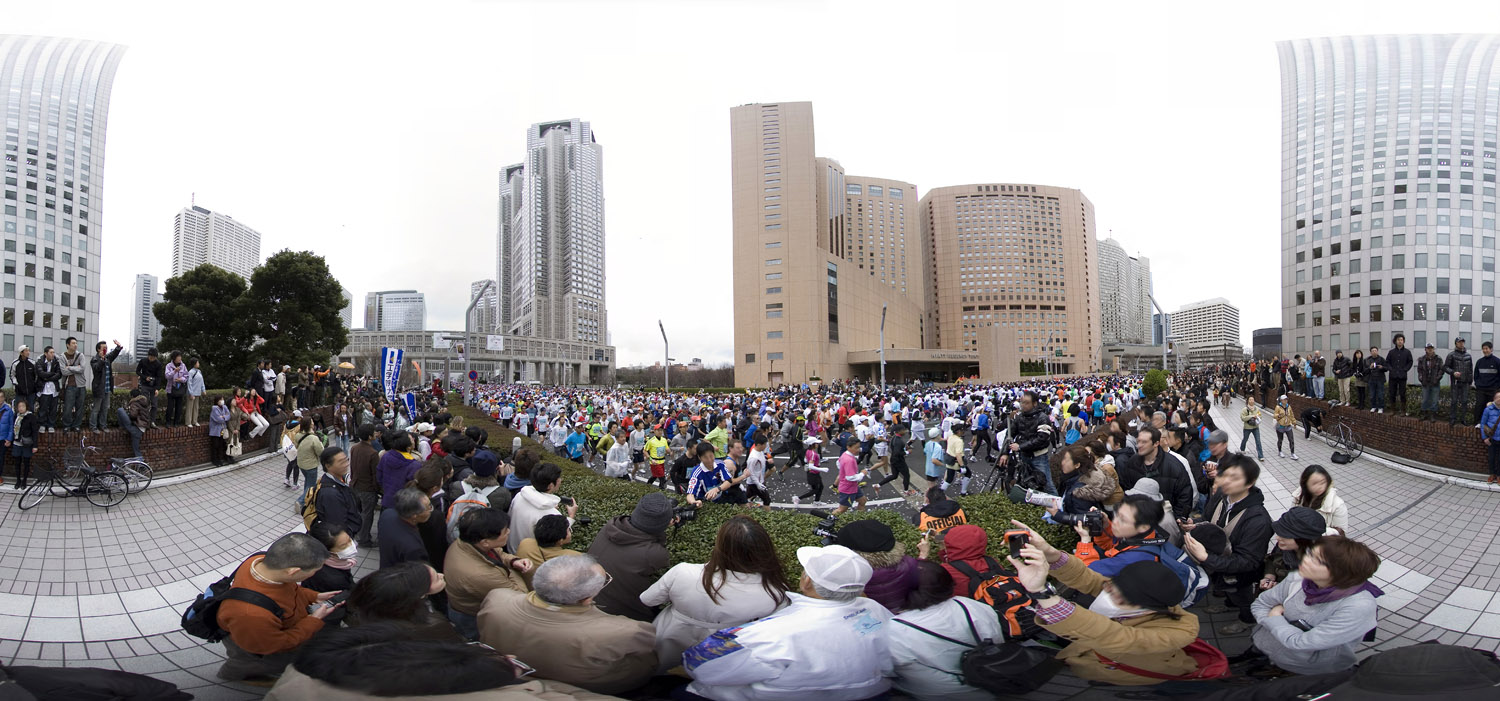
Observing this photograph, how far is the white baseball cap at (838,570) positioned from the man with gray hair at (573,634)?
90 cm

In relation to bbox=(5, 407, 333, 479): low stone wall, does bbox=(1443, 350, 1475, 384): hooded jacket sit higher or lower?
higher

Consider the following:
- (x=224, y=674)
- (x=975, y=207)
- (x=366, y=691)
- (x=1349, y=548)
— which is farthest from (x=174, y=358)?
(x=975, y=207)

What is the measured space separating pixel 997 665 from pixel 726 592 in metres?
1.36

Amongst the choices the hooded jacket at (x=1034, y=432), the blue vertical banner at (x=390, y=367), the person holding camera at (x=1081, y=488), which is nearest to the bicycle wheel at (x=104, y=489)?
the person holding camera at (x=1081, y=488)

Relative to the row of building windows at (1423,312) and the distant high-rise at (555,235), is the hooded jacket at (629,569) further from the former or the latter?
the distant high-rise at (555,235)

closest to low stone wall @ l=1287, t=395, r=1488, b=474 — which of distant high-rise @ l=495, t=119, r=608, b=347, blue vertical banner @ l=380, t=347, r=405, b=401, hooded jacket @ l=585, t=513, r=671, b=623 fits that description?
hooded jacket @ l=585, t=513, r=671, b=623

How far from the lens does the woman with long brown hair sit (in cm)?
269

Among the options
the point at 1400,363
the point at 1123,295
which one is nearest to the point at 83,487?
the point at 1400,363

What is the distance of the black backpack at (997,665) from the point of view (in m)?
2.52

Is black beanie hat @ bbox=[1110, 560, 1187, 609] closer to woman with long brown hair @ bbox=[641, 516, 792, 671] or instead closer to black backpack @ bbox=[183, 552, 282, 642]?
woman with long brown hair @ bbox=[641, 516, 792, 671]

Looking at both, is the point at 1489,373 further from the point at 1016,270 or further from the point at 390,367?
the point at 1016,270

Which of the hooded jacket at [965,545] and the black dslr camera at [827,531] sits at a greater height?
the hooded jacket at [965,545]

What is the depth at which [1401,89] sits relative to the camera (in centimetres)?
3425

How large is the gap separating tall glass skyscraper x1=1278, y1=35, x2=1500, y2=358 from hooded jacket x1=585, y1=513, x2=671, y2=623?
4910 cm
